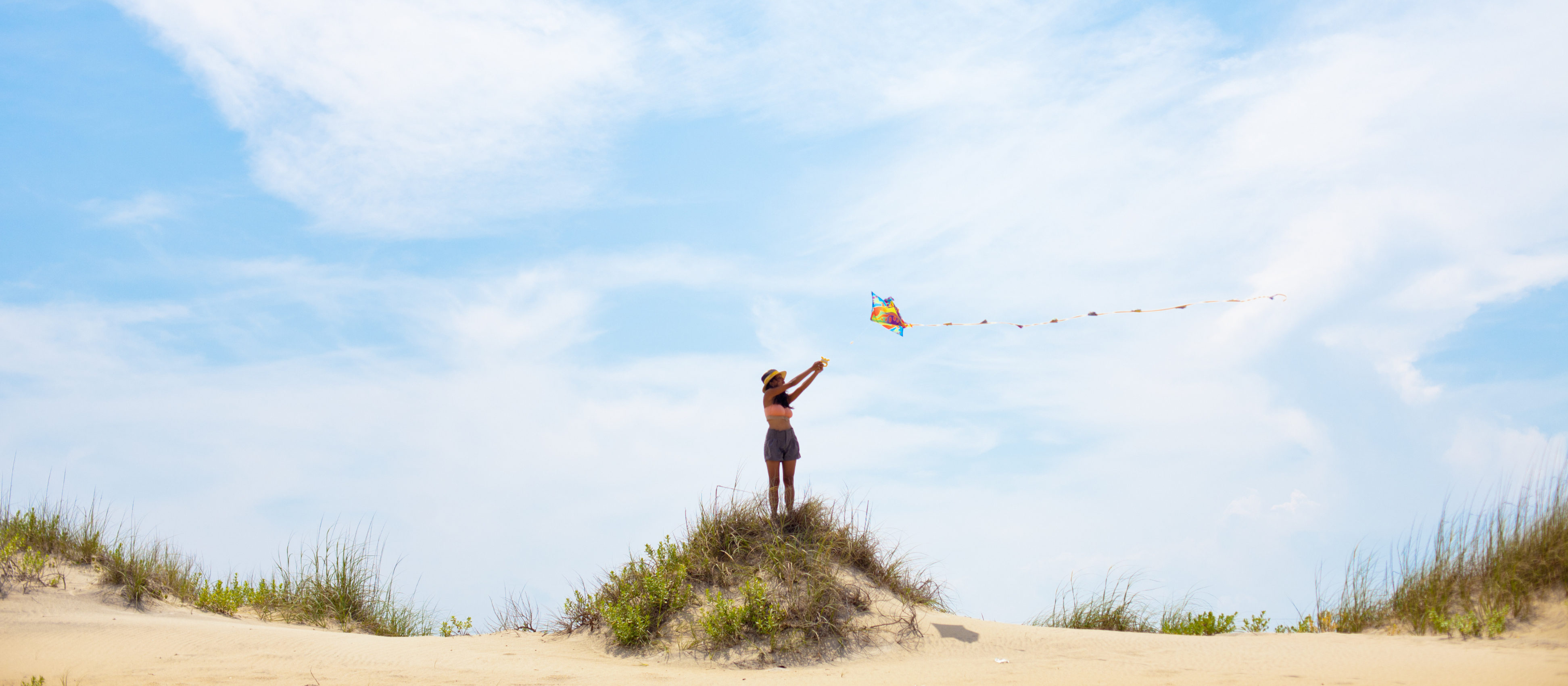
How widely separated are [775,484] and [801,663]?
7.55 ft

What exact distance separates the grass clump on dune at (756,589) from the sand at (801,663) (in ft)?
0.96

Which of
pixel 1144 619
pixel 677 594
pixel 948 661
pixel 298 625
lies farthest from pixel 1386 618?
pixel 298 625

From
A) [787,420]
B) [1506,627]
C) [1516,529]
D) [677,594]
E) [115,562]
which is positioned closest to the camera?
[1506,627]

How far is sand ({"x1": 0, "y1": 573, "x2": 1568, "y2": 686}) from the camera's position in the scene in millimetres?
7816

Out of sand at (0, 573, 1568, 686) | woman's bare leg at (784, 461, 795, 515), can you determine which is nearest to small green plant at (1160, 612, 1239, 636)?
sand at (0, 573, 1568, 686)

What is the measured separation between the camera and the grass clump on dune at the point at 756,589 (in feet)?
31.0

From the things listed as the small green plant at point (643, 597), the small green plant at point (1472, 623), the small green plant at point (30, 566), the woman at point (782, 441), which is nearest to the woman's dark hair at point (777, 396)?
the woman at point (782, 441)

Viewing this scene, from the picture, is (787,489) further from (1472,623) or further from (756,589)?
(1472,623)

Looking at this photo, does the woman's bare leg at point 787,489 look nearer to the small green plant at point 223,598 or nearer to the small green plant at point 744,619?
the small green plant at point 744,619

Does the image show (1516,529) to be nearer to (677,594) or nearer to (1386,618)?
(1386,618)

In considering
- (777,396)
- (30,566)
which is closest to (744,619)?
(777,396)

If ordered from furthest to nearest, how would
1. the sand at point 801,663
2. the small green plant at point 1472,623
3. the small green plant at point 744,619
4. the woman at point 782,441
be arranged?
the woman at point 782,441
the small green plant at point 744,619
the small green plant at point 1472,623
the sand at point 801,663

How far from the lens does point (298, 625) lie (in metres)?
12.0

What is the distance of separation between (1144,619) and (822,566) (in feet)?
14.1
